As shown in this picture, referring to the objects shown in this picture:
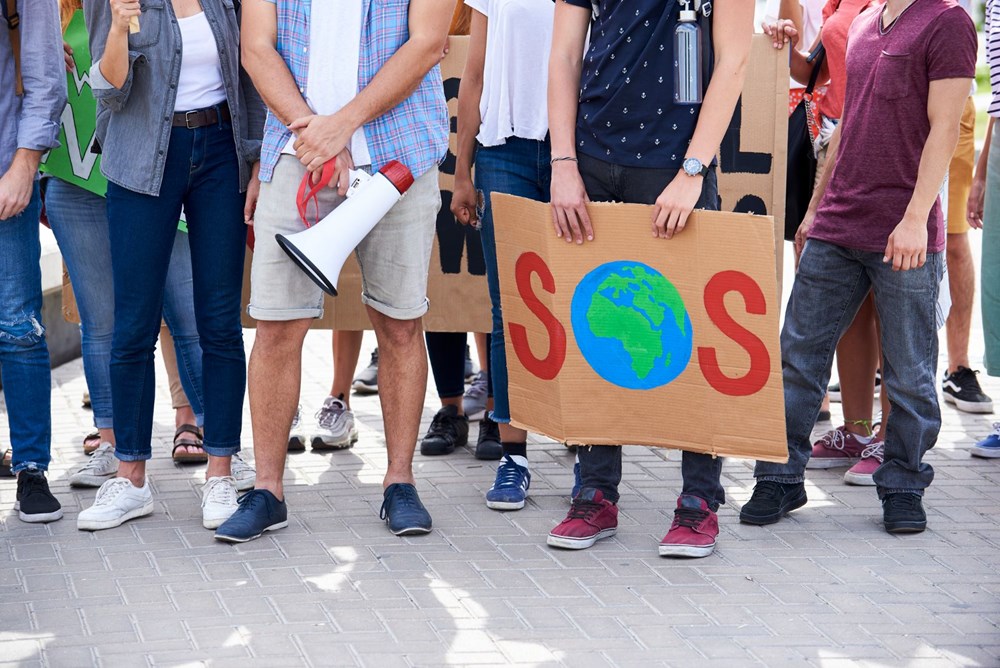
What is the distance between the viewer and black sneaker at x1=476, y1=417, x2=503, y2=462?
17.7ft

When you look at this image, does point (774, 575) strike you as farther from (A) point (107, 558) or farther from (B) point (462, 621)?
(A) point (107, 558)

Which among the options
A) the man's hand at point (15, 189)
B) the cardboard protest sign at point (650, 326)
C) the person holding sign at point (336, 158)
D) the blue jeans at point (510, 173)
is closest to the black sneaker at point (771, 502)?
the cardboard protest sign at point (650, 326)

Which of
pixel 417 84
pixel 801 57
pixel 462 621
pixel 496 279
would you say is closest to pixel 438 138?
pixel 417 84

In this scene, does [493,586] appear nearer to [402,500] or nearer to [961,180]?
[402,500]

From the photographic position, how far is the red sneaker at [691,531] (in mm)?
4168

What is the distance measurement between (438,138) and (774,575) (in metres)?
1.79

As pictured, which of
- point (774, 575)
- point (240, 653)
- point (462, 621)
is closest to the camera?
point (240, 653)

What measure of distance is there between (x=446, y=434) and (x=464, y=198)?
1194 mm

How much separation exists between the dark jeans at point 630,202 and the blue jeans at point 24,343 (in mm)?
1956

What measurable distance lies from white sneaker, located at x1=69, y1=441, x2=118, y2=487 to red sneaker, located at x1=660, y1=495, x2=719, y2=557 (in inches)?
86.1

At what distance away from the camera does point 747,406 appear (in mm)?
4125

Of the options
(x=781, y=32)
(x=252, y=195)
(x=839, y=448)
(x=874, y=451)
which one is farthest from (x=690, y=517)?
(x=781, y=32)

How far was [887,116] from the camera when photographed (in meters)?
4.29

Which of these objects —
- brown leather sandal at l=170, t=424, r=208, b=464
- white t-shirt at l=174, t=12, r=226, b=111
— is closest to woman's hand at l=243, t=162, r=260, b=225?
white t-shirt at l=174, t=12, r=226, b=111
